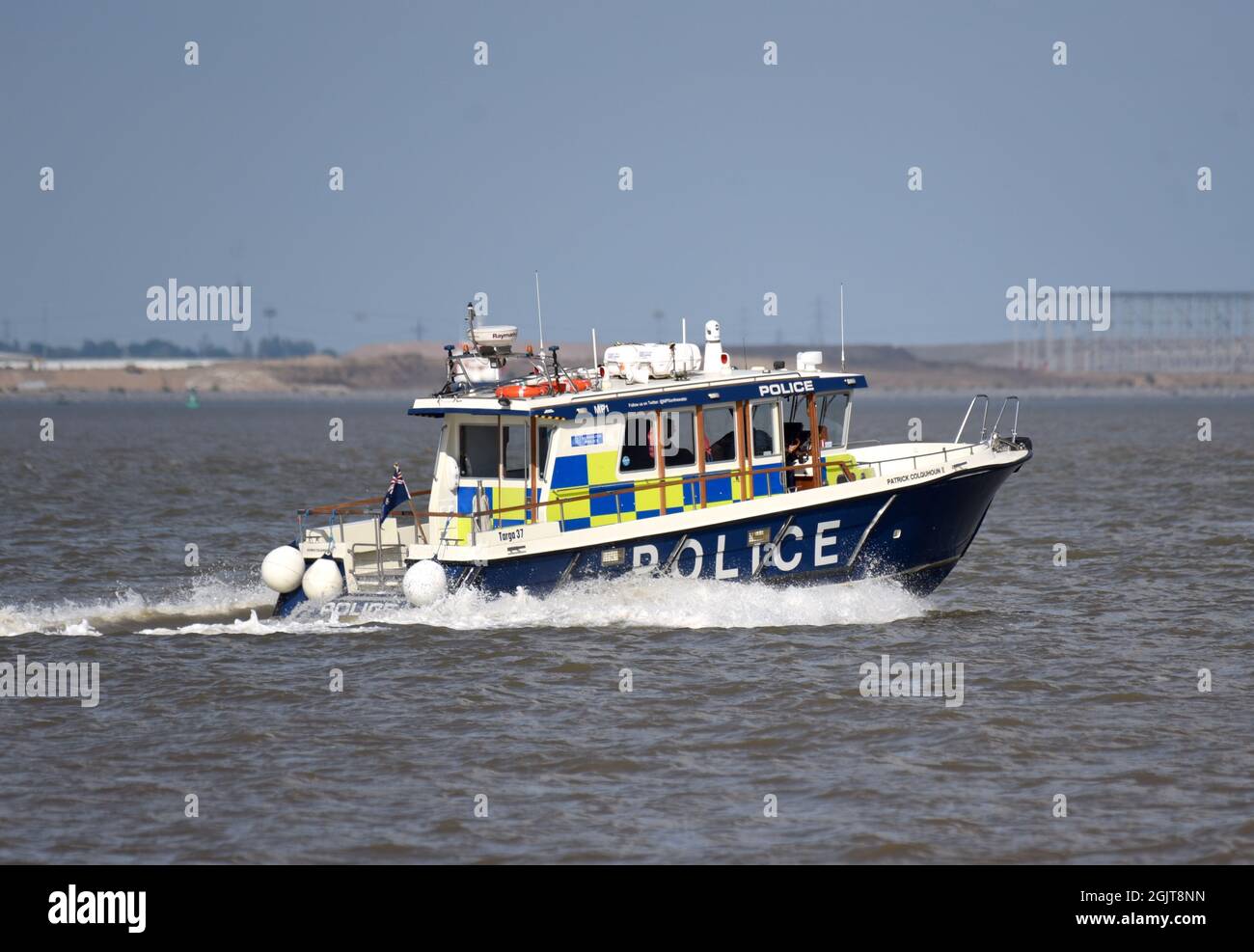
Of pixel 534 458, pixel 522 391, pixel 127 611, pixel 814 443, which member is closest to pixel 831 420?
pixel 814 443

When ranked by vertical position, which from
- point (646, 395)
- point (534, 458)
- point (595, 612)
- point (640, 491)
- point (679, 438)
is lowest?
point (595, 612)

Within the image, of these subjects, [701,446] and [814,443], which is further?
[814,443]

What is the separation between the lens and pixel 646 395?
61.6 feet

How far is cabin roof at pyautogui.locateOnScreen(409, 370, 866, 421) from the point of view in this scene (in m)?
18.4

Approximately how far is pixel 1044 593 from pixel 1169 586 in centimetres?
183

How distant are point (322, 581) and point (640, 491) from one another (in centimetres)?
371

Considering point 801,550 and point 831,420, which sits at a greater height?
point 831,420

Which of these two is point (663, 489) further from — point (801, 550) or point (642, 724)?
point (642, 724)

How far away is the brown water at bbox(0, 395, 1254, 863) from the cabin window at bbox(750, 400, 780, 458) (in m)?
1.79

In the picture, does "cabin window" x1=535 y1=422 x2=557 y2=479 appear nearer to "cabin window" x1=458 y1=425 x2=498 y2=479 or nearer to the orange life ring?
the orange life ring
